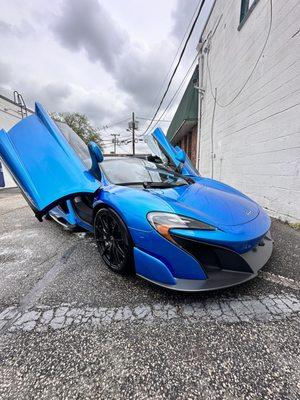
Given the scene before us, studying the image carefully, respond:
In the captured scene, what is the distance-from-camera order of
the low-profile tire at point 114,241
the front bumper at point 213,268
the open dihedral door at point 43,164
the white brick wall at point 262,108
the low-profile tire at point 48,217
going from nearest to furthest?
the front bumper at point 213,268 → the low-profile tire at point 114,241 → the open dihedral door at point 43,164 → the white brick wall at point 262,108 → the low-profile tire at point 48,217

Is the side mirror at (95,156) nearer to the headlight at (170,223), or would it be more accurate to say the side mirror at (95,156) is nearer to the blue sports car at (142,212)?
the blue sports car at (142,212)

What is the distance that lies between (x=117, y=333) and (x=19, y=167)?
2.46 meters

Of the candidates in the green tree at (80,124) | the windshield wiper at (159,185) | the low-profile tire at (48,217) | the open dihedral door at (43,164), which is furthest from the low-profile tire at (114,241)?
the green tree at (80,124)

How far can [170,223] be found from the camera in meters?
1.56

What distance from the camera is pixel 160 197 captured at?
1862 millimetres

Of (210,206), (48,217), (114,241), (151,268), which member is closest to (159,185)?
(210,206)

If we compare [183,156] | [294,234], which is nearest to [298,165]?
[294,234]

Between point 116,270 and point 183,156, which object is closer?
point 116,270

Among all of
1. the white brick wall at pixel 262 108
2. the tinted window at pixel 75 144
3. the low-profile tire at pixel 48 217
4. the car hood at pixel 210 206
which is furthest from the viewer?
the low-profile tire at pixel 48 217

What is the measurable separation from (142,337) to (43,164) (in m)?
2.33

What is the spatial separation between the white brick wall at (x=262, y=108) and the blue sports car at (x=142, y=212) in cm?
202

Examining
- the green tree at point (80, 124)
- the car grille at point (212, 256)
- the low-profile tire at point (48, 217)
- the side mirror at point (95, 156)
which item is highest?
the green tree at point (80, 124)

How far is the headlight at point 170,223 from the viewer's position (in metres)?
1.53

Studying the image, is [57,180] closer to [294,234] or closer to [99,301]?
[99,301]
